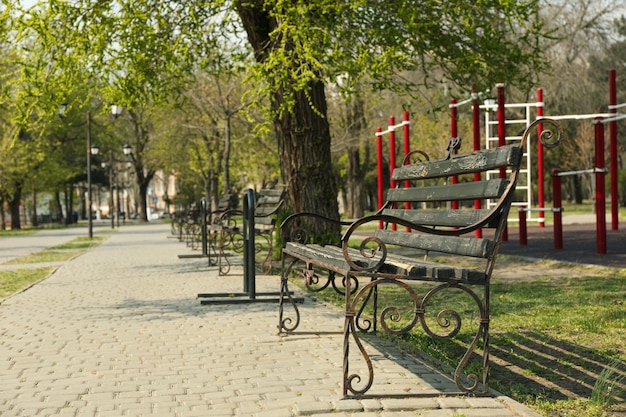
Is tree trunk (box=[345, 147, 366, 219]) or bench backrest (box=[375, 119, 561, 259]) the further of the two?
tree trunk (box=[345, 147, 366, 219])

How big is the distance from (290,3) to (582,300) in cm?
547

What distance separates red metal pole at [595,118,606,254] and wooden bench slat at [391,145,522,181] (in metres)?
7.80

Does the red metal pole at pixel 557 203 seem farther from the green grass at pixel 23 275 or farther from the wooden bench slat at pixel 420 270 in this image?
the wooden bench slat at pixel 420 270

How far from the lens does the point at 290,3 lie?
11.4 meters

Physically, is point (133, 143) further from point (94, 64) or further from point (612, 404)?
point (612, 404)

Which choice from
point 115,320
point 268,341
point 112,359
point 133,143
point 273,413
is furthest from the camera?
point 133,143

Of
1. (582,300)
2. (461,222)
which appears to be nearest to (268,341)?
(461,222)

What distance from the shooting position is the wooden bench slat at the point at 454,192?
488 centimetres

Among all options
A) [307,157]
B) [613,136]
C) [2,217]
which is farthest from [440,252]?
[2,217]

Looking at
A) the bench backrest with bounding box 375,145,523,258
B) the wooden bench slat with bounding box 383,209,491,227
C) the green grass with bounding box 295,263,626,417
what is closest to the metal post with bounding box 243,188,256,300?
the green grass with bounding box 295,263,626,417

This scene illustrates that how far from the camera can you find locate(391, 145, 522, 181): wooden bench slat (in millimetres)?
4793

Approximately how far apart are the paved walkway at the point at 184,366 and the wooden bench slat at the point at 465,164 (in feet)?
4.26

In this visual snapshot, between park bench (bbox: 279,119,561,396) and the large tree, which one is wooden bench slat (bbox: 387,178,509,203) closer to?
park bench (bbox: 279,119,561,396)

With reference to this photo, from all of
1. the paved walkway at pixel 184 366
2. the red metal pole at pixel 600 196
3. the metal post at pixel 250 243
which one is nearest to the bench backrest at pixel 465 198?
the paved walkway at pixel 184 366
